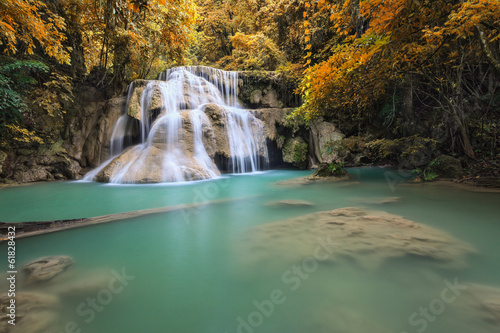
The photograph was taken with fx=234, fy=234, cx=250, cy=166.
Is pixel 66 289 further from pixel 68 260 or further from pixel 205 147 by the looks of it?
pixel 205 147

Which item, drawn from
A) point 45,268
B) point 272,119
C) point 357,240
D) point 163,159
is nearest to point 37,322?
point 45,268

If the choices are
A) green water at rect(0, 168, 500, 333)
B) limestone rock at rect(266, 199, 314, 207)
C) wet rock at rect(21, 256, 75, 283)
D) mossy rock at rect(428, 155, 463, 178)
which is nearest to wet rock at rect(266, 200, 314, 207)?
limestone rock at rect(266, 199, 314, 207)

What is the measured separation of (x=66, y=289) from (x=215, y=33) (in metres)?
21.8

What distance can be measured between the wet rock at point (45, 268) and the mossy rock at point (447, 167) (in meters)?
7.71

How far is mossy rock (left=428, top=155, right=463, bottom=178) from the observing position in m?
5.82

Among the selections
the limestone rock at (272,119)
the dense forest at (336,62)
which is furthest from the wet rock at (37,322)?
the limestone rock at (272,119)

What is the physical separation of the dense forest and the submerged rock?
9.11 feet

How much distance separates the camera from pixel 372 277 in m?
1.88

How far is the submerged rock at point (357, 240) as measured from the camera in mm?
2211

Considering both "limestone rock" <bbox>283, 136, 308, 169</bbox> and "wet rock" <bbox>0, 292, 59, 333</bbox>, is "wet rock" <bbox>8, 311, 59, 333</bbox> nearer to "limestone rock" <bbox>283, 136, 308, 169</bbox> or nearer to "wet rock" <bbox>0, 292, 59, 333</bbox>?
"wet rock" <bbox>0, 292, 59, 333</bbox>

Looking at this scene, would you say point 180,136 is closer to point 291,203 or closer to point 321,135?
point 291,203

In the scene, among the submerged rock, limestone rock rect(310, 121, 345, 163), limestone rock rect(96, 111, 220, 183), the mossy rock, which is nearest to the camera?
the submerged rock

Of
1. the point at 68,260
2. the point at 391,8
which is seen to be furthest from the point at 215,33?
the point at 68,260

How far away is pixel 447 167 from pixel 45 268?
7.98 m
